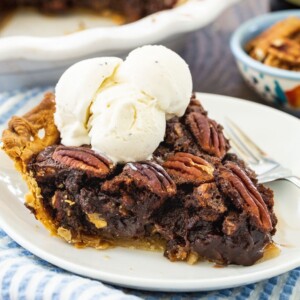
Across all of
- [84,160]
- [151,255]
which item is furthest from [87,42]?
[151,255]

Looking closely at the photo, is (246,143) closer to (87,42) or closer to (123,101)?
(123,101)

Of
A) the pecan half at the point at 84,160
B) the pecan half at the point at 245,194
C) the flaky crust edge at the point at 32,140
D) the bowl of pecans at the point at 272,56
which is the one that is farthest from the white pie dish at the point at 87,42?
the pecan half at the point at 245,194

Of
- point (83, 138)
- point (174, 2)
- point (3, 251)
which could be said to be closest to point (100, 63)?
point (83, 138)

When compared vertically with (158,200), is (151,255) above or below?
below

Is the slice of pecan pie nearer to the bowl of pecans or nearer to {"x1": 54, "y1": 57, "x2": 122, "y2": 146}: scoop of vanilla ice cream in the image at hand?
{"x1": 54, "y1": 57, "x2": 122, "y2": 146}: scoop of vanilla ice cream

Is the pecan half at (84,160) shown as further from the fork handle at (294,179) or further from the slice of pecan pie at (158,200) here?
the fork handle at (294,179)

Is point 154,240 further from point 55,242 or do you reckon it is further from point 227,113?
point 227,113
